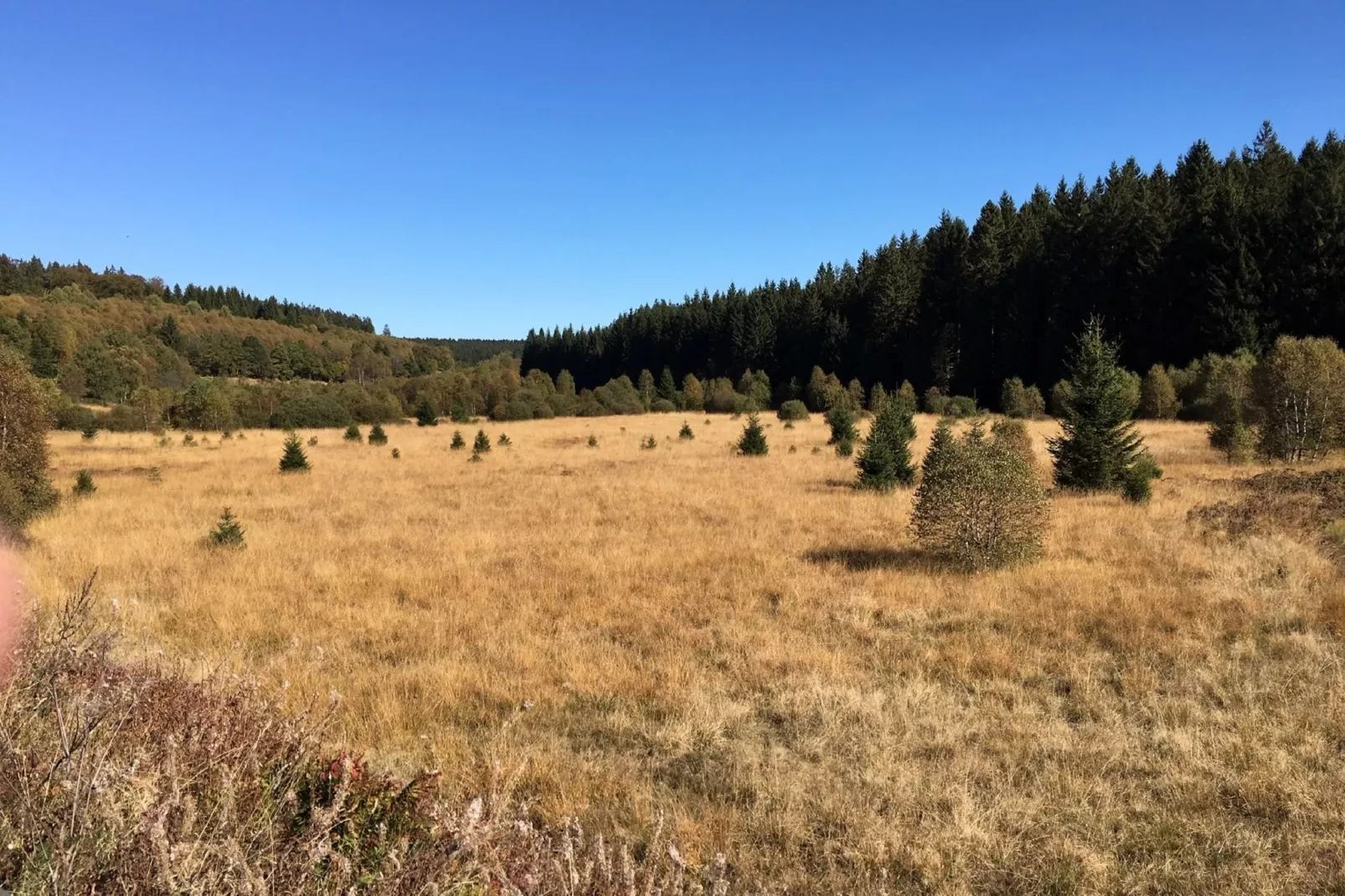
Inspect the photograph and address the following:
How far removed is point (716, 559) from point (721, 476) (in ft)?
30.0

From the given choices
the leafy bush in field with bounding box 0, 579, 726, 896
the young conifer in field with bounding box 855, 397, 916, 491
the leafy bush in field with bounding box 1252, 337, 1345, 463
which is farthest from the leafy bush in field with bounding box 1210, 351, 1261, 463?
the leafy bush in field with bounding box 0, 579, 726, 896

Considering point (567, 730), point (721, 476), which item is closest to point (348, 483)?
point (721, 476)

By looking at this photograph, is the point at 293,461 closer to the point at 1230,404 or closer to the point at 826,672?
the point at 826,672

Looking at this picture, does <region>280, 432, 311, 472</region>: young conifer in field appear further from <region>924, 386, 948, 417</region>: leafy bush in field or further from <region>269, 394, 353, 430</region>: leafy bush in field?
<region>924, 386, 948, 417</region>: leafy bush in field

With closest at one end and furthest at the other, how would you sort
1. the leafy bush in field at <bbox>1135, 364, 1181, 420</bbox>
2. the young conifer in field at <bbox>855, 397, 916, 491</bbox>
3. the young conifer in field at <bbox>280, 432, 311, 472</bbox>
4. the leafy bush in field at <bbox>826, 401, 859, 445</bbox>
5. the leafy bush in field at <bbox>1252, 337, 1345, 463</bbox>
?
the young conifer in field at <bbox>855, 397, 916, 491</bbox> < the leafy bush in field at <bbox>1252, 337, 1345, 463</bbox> < the young conifer in field at <bbox>280, 432, 311, 472</bbox> < the leafy bush in field at <bbox>826, 401, 859, 445</bbox> < the leafy bush in field at <bbox>1135, 364, 1181, 420</bbox>

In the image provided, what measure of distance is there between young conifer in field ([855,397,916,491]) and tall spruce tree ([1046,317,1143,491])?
3574 millimetres

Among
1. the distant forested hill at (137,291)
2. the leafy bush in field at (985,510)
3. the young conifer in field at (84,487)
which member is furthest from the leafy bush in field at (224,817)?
the distant forested hill at (137,291)

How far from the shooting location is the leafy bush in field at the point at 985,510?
923 centimetres

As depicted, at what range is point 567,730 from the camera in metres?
→ 5.07

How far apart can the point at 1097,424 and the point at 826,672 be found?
1210cm

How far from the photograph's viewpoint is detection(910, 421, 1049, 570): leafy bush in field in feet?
30.3

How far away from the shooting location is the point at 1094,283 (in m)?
46.9

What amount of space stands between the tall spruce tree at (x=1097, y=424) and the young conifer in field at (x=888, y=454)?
141 inches

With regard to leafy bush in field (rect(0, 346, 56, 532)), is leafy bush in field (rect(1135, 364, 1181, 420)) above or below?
above
